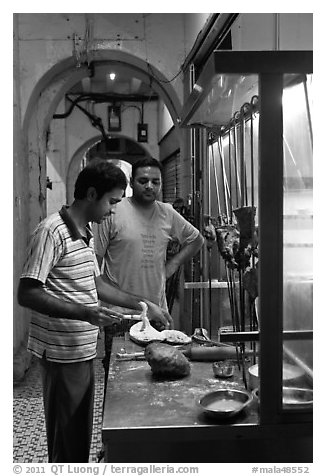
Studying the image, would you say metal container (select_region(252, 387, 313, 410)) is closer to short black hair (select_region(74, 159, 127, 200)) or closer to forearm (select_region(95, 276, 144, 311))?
short black hair (select_region(74, 159, 127, 200))

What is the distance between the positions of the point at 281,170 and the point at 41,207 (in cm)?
442

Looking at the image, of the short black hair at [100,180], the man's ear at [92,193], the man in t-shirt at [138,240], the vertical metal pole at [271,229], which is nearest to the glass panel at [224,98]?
the vertical metal pole at [271,229]

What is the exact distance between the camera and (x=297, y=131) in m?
1.88

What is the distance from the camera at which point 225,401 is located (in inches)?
74.6

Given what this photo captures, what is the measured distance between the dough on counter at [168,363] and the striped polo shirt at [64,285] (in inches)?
13.9

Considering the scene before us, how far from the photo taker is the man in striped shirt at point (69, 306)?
2176 mm

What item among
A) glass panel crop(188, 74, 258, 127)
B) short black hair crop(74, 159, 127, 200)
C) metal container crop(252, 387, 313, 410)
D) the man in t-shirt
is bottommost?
metal container crop(252, 387, 313, 410)

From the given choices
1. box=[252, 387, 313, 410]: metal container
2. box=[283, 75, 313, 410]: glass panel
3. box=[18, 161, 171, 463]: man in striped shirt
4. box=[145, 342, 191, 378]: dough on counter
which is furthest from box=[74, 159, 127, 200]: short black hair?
box=[252, 387, 313, 410]: metal container

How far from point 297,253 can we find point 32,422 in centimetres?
287

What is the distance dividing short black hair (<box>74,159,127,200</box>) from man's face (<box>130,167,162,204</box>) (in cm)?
99

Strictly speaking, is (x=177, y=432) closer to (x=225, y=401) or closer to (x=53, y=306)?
(x=225, y=401)

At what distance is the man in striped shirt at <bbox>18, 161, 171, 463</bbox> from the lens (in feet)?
7.14

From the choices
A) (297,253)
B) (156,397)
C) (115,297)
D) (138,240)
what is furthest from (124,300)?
(297,253)
